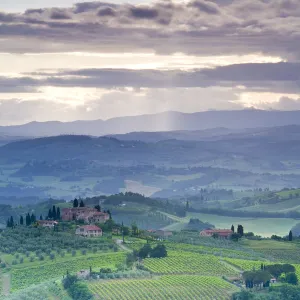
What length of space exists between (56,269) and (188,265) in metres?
11.7

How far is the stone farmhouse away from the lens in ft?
392

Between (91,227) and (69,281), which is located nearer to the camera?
(69,281)

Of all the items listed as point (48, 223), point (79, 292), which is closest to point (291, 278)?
point (79, 292)

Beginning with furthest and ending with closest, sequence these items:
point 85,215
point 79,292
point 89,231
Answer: point 85,215
point 89,231
point 79,292

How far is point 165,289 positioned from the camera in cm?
7681

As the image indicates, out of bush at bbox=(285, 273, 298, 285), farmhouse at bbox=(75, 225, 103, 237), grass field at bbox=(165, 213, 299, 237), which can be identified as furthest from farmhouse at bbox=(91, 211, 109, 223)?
bush at bbox=(285, 273, 298, 285)

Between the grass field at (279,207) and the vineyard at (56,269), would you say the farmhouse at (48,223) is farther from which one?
the grass field at (279,207)

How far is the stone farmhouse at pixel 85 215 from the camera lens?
392 feet

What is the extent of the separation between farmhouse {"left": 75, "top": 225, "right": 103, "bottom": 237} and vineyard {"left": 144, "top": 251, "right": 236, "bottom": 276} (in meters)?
14.2

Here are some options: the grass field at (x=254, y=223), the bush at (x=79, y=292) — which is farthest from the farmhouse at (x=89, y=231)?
the grass field at (x=254, y=223)

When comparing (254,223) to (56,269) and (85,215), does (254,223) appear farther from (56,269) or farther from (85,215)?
(56,269)

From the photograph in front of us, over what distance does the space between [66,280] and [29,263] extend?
43.2 feet

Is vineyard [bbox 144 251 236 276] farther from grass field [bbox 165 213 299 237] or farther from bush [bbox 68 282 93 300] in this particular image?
grass field [bbox 165 213 299 237]

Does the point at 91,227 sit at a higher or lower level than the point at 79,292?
higher
